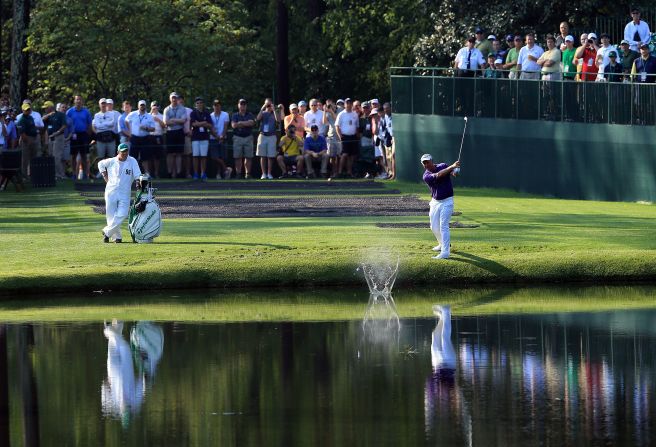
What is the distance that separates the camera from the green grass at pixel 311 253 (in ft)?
72.5

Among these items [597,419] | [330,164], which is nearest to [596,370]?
[597,419]

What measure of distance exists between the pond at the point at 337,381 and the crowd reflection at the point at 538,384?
0.02 meters

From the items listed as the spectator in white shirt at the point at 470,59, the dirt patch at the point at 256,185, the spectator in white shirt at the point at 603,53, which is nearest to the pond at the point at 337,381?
the spectator in white shirt at the point at 603,53

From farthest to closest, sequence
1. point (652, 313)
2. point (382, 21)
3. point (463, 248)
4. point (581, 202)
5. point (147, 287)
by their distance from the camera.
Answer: point (382, 21) < point (581, 202) < point (463, 248) < point (147, 287) < point (652, 313)

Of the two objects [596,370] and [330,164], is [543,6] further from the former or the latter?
[596,370]

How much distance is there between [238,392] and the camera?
14.1 meters

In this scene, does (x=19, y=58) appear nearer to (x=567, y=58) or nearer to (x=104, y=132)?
(x=104, y=132)

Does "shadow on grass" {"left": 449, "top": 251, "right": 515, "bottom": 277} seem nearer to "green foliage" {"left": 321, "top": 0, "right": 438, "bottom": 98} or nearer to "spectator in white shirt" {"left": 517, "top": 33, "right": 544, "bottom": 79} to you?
"spectator in white shirt" {"left": 517, "top": 33, "right": 544, "bottom": 79}

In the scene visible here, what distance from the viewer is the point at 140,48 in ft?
158

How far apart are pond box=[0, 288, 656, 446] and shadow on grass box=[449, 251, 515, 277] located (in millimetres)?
2767

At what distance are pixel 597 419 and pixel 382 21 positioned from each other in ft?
134

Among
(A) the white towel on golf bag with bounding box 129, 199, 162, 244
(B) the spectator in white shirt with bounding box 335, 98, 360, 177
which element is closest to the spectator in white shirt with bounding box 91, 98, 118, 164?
(B) the spectator in white shirt with bounding box 335, 98, 360, 177

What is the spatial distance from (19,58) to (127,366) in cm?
3213

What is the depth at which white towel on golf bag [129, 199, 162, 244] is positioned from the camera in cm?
2471
